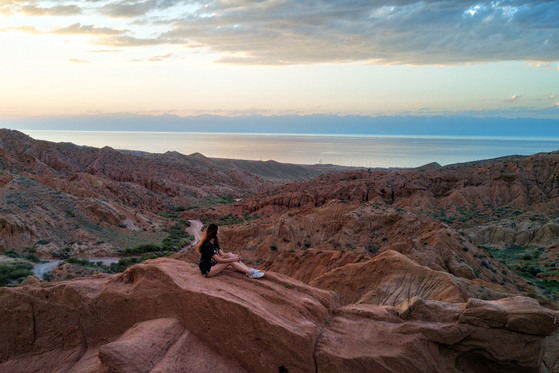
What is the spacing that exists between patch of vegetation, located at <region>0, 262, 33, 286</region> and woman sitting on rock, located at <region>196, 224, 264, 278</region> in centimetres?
1892

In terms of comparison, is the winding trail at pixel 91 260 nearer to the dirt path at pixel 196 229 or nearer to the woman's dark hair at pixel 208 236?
the dirt path at pixel 196 229

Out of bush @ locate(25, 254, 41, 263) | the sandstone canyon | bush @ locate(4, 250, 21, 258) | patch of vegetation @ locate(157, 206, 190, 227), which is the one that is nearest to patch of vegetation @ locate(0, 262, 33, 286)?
the sandstone canyon

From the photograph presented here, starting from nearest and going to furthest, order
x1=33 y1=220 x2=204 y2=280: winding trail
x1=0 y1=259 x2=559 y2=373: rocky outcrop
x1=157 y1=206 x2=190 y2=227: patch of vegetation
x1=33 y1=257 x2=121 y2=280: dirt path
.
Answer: x1=0 y1=259 x2=559 y2=373: rocky outcrop
x1=33 y1=257 x2=121 y2=280: dirt path
x1=33 y1=220 x2=204 y2=280: winding trail
x1=157 y1=206 x2=190 y2=227: patch of vegetation

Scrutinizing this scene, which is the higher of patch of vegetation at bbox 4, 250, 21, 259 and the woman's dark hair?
the woman's dark hair

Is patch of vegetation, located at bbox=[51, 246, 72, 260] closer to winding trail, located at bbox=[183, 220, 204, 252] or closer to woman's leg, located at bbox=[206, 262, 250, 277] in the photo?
winding trail, located at bbox=[183, 220, 204, 252]

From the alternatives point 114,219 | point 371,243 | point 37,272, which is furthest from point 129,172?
point 371,243

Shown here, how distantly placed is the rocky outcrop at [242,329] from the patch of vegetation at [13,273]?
585 inches

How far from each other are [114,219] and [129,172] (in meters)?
36.3

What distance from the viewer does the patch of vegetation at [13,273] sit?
21.1 meters

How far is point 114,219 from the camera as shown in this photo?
4291cm

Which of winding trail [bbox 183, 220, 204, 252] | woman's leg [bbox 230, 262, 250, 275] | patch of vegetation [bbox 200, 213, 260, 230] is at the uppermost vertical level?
woman's leg [bbox 230, 262, 250, 275]

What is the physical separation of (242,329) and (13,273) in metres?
21.6

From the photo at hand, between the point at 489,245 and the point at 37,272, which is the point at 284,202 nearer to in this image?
the point at 489,245

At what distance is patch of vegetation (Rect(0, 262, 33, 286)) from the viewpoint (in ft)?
69.4
